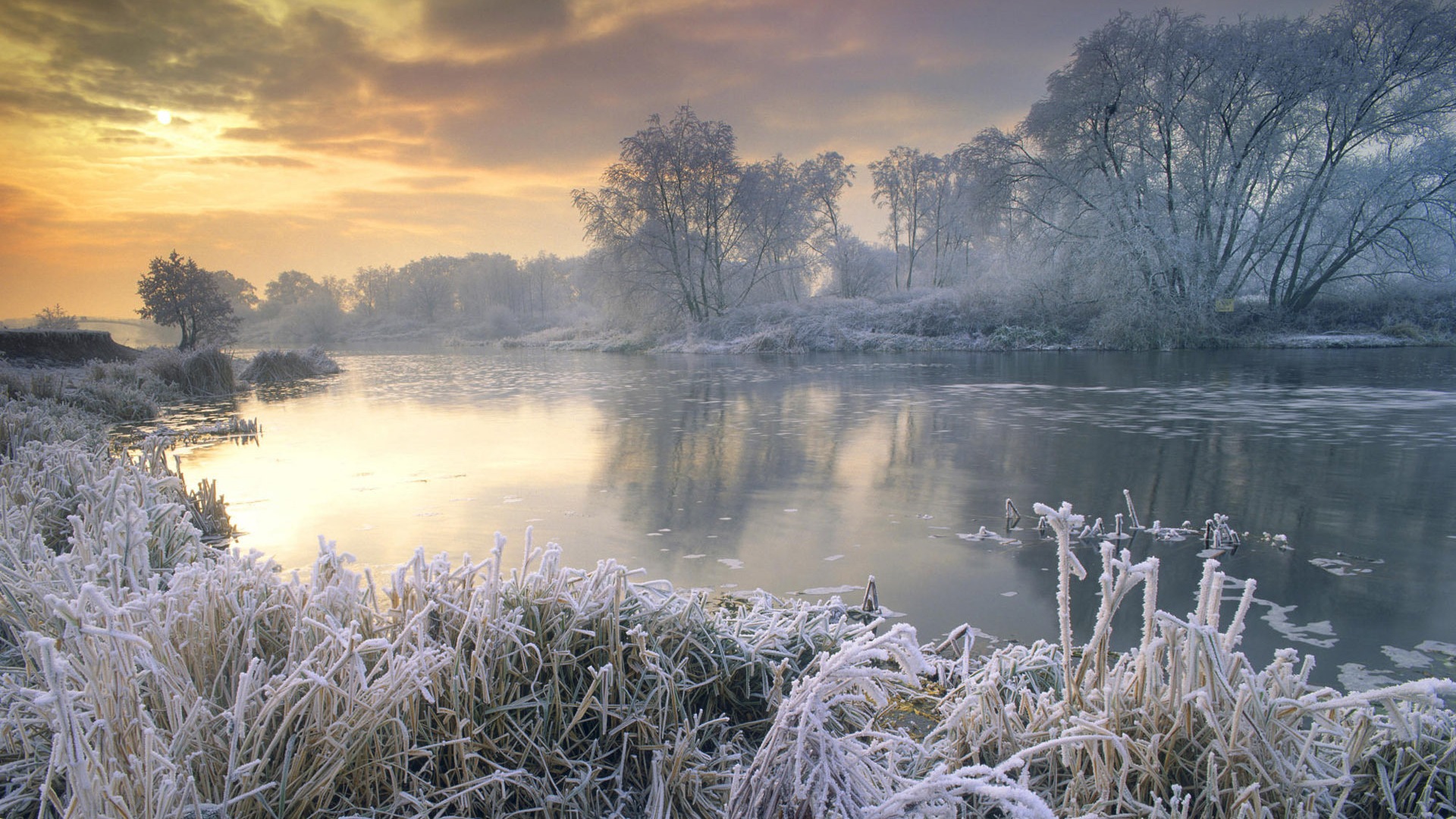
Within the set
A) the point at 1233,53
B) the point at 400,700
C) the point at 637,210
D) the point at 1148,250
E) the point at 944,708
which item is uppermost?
the point at 1233,53

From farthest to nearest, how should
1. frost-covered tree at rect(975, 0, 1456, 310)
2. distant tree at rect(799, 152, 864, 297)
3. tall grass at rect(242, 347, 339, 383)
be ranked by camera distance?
1. distant tree at rect(799, 152, 864, 297)
2. frost-covered tree at rect(975, 0, 1456, 310)
3. tall grass at rect(242, 347, 339, 383)

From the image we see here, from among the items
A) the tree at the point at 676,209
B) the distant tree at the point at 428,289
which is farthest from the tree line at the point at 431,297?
the tree at the point at 676,209

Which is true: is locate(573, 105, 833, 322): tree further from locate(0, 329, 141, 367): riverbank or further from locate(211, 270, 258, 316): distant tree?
locate(211, 270, 258, 316): distant tree

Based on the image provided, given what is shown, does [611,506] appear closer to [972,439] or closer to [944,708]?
[944,708]

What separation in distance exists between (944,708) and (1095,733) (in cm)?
49

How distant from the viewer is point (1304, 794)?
1380mm

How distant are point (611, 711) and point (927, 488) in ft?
14.9

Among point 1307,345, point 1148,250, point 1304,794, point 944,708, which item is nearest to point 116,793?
point 944,708

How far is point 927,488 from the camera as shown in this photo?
5961 millimetres

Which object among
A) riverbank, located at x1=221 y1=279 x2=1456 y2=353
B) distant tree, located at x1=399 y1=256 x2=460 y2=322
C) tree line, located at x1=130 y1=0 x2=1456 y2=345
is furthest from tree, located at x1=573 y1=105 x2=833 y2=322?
distant tree, located at x1=399 y1=256 x2=460 y2=322

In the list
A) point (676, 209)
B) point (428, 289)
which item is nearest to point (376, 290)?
point (428, 289)

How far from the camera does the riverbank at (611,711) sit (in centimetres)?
129

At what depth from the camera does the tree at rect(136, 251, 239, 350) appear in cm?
2395

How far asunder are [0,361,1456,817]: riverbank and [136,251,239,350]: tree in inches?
1052
